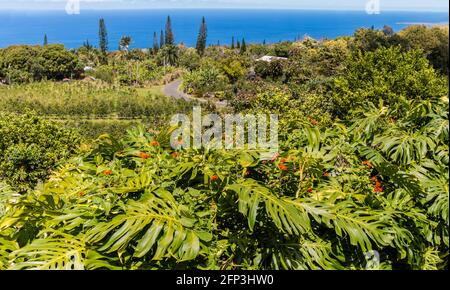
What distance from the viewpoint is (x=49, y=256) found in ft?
4.38

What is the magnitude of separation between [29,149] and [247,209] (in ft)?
21.3

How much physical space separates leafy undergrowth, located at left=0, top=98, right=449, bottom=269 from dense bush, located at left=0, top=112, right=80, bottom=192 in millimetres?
5281

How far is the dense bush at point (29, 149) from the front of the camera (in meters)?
6.75

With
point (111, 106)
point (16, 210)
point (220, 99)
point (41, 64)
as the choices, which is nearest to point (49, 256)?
point (16, 210)

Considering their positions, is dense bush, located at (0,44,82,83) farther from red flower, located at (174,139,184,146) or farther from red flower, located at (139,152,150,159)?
red flower, located at (139,152,150,159)

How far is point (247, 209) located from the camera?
4.42 ft

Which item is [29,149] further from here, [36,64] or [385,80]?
[36,64]

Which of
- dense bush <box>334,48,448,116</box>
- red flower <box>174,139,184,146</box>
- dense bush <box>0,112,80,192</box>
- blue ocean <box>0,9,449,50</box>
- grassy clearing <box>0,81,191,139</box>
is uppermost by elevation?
blue ocean <box>0,9,449,50</box>

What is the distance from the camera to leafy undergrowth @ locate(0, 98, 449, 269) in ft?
4.38

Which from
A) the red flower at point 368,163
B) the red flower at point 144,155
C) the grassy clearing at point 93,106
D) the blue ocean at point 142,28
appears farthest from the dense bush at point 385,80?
the red flower at point 144,155

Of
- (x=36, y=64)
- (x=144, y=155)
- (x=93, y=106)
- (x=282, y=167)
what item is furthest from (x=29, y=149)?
(x=36, y=64)

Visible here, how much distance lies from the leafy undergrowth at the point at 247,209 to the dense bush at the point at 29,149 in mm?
5281

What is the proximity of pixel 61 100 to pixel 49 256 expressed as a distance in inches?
777

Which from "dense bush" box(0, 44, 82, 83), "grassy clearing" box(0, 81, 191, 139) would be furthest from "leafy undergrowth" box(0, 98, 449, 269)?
"dense bush" box(0, 44, 82, 83)
